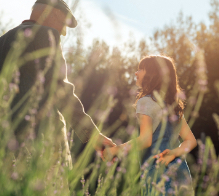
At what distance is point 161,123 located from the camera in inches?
76.0

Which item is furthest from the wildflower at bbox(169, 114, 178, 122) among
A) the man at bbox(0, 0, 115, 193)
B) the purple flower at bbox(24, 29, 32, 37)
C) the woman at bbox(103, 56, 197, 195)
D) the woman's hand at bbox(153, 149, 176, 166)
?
the purple flower at bbox(24, 29, 32, 37)

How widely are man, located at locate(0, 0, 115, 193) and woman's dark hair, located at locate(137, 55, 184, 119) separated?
60cm

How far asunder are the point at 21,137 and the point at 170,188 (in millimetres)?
1086

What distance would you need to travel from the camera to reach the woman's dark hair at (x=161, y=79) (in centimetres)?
205

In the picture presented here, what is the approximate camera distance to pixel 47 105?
1668 mm

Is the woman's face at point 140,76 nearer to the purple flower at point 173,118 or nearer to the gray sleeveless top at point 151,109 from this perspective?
the gray sleeveless top at point 151,109

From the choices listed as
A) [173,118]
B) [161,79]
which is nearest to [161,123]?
[173,118]

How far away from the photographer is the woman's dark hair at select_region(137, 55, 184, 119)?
2055mm

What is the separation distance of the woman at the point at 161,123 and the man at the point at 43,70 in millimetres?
387

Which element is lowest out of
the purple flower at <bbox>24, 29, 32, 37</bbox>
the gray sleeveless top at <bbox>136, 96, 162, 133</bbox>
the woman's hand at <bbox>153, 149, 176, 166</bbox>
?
the woman's hand at <bbox>153, 149, 176, 166</bbox>

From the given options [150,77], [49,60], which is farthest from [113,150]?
[49,60]

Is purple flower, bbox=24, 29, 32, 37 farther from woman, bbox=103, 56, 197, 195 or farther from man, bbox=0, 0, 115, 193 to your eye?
woman, bbox=103, 56, 197, 195

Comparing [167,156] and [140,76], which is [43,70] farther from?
[167,156]

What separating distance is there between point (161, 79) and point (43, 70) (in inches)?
37.9
